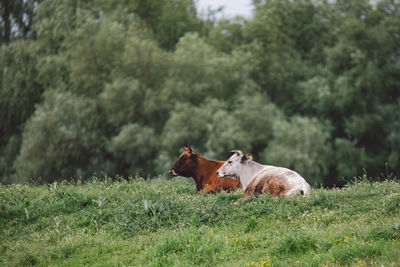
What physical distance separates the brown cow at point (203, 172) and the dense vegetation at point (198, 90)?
11.6m

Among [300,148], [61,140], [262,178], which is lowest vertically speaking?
[300,148]

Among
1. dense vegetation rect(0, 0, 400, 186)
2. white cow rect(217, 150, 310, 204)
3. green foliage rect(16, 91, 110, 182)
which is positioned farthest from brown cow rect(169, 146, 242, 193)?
green foliage rect(16, 91, 110, 182)

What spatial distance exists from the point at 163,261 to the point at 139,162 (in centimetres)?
2037

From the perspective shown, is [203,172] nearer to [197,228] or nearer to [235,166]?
[235,166]

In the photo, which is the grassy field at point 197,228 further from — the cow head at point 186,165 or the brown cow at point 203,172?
the cow head at point 186,165

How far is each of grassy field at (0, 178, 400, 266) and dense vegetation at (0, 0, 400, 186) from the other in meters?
14.5

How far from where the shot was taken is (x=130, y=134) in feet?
89.6

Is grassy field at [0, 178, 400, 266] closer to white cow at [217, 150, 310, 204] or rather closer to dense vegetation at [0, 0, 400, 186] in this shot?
white cow at [217, 150, 310, 204]

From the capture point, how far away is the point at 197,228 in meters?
9.49

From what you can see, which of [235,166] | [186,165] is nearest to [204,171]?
[186,165]

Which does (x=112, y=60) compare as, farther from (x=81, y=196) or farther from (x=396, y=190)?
(x=396, y=190)

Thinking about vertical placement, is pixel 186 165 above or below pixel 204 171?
above

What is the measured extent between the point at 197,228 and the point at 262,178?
263cm

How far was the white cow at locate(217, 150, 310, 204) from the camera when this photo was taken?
1081cm
